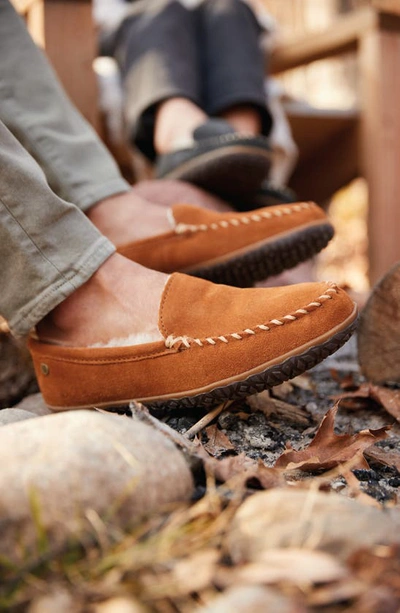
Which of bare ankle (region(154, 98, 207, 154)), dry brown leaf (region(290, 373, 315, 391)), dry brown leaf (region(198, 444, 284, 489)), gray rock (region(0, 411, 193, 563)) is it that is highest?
gray rock (region(0, 411, 193, 563))

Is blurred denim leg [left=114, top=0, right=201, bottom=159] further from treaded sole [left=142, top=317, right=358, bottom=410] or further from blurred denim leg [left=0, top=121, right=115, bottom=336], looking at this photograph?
treaded sole [left=142, top=317, right=358, bottom=410]

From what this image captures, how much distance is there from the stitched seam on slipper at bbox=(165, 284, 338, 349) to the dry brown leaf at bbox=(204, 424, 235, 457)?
14 centimetres

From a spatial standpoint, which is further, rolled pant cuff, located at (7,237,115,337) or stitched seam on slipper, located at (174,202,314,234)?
stitched seam on slipper, located at (174,202,314,234)

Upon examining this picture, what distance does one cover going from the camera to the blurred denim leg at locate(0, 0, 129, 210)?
1.33 metres

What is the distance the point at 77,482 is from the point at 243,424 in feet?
1.68

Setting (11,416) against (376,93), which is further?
(376,93)

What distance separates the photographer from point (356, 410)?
1237 mm

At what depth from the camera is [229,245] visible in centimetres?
138


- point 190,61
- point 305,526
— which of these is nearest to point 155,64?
point 190,61

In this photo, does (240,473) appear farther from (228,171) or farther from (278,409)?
(228,171)

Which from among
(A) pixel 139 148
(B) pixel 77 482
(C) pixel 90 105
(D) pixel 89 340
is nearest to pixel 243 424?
(D) pixel 89 340

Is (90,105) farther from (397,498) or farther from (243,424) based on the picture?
(397,498)

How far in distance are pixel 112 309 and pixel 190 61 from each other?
120cm

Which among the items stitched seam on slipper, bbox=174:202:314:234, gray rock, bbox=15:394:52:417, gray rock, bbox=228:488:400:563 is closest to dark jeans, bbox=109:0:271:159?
stitched seam on slipper, bbox=174:202:314:234
